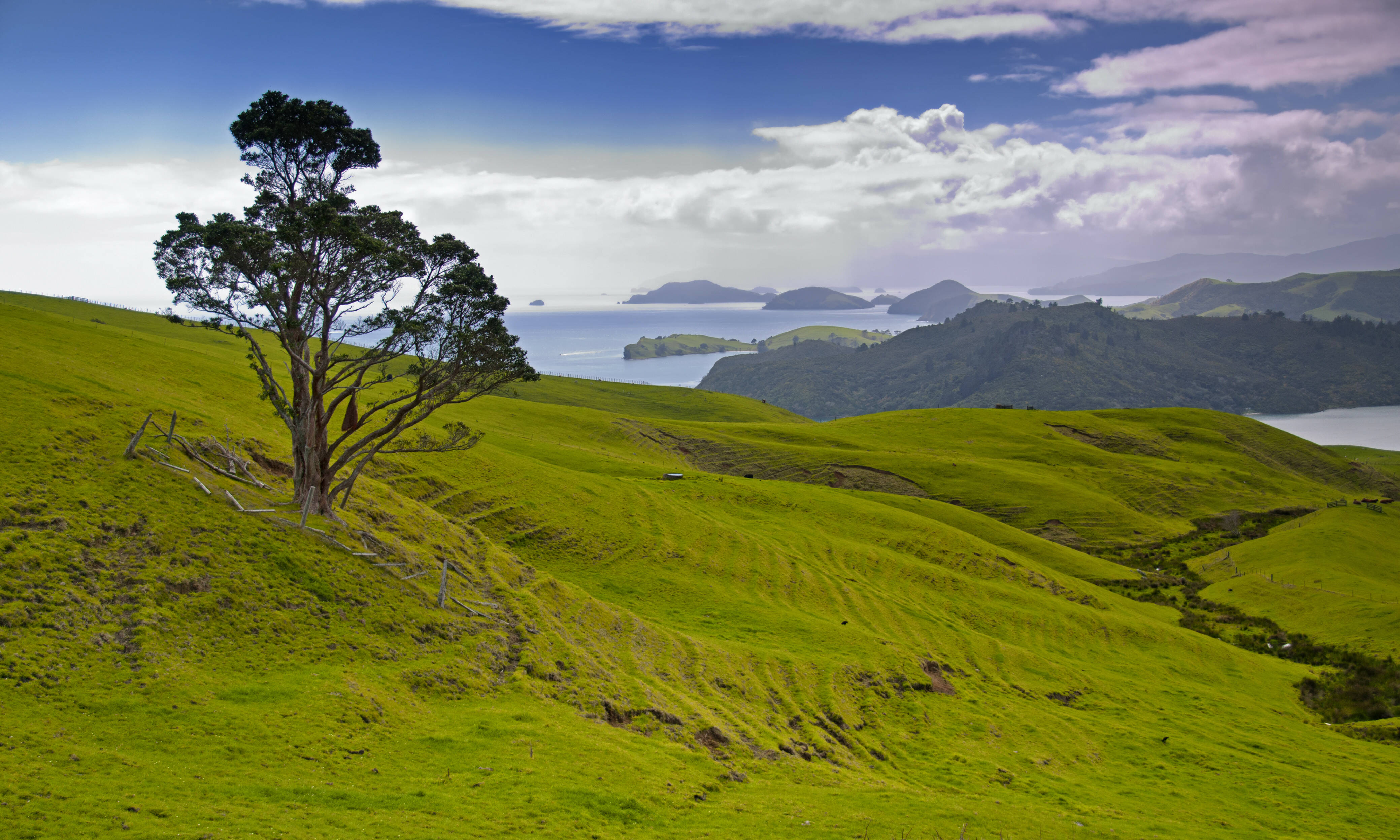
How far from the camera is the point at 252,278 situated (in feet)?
100

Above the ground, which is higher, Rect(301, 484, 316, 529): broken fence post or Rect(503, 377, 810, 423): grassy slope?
Rect(503, 377, 810, 423): grassy slope

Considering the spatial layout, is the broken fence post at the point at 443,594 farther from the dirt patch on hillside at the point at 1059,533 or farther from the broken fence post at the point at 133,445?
the dirt patch on hillside at the point at 1059,533

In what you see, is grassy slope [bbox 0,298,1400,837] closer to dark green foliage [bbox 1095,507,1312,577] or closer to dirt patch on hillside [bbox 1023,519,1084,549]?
dark green foliage [bbox 1095,507,1312,577]

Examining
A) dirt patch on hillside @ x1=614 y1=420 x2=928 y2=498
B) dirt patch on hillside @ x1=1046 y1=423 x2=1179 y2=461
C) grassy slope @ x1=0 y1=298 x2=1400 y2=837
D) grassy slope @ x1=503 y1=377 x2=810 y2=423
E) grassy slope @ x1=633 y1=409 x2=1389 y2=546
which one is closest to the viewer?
grassy slope @ x1=0 y1=298 x2=1400 y2=837

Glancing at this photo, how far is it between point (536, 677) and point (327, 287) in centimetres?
1920

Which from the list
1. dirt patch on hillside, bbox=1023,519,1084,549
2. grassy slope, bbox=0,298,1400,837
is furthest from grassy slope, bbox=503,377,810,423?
grassy slope, bbox=0,298,1400,837

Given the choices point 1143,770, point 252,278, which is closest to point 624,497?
point 252,278

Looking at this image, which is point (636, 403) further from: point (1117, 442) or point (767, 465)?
point (1117, 442)

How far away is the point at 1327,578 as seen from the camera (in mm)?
72000

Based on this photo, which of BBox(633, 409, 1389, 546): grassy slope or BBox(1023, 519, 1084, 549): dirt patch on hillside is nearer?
BBox(1023, 519, 1084, 549): dirt patch on hillside

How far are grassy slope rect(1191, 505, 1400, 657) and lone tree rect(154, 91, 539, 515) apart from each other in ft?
230

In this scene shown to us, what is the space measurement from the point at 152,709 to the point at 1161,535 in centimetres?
10948

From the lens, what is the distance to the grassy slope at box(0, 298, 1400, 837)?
60.0ft

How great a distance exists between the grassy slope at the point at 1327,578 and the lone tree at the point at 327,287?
7007cm
